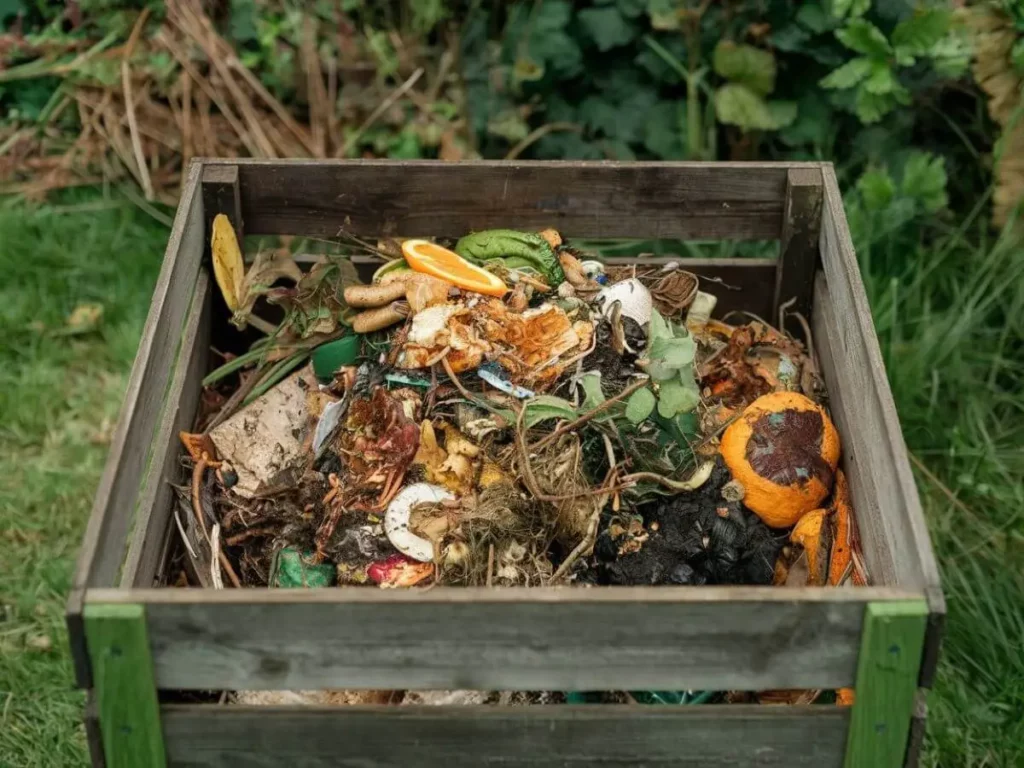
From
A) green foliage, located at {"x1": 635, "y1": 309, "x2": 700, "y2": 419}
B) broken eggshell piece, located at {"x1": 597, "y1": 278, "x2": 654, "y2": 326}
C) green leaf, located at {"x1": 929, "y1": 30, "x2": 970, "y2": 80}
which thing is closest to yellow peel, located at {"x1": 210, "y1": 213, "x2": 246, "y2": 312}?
broken eggshell piece, located at {"x1": 597, "y1": 278, "x2": 654, "y2": 326}

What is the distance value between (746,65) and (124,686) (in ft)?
9.28

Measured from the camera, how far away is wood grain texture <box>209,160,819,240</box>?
309cm

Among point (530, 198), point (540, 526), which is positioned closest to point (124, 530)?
point (540, 526)

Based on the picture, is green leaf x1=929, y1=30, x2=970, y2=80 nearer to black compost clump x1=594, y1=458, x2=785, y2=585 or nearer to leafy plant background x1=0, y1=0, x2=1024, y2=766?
leafy plant background x1=0, y1=0, x2=1024, y2=766

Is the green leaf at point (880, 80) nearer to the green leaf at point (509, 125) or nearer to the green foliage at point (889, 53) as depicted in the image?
the green foliage at point (889, 53)

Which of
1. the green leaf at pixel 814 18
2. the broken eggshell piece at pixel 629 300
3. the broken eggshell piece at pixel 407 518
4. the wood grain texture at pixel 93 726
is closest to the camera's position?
the wood grain texture at pixel 93 726

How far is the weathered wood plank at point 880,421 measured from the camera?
2.03m

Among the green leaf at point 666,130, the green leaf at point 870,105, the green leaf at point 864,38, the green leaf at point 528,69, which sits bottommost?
the green leaf at point 666,130

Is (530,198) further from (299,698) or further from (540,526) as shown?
(299,698)

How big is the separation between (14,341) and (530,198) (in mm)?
1927

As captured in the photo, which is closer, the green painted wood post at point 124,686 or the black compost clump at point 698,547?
the green painted wood post at point 124,686

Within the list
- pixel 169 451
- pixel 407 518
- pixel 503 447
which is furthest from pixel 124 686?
pixel 503 447

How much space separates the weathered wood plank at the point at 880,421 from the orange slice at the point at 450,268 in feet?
2.32

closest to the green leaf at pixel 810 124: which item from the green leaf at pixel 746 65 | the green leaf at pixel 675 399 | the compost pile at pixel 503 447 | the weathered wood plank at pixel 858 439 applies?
the green leaf at pixel 746 65
